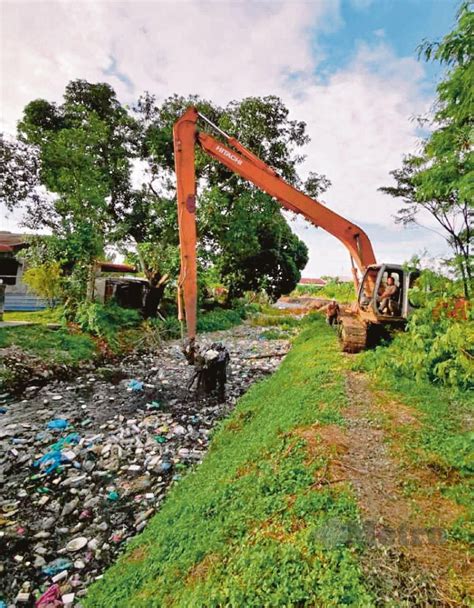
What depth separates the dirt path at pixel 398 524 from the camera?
1.54 metres

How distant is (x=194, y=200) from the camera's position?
5805mm

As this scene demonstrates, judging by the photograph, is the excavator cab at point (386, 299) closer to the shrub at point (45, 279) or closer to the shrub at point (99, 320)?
the shrub at point (99, 320)

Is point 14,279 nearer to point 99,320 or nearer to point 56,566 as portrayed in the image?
point 99,320

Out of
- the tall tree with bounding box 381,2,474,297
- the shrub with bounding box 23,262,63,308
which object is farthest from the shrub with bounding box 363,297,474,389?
the shrub with bounding box 23,262,63,308

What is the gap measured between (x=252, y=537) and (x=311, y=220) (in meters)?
6.23

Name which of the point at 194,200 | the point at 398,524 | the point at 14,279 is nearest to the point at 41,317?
the point at 14,279

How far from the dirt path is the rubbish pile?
201 centimetres

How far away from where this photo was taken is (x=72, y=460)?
3.91 metres

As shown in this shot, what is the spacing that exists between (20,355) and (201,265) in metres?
6.61

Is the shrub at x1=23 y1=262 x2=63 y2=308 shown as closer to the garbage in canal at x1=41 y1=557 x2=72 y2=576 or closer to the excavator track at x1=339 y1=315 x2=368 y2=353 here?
the excavator track at x1=339 y1=315 x2=368 y2=353

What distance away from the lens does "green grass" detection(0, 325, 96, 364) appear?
23.6ft

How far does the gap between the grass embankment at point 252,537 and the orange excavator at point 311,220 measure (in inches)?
112

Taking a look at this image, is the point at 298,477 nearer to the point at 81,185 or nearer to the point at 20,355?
the point at 20,355

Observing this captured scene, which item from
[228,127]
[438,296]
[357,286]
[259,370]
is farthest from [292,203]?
[228,127]
